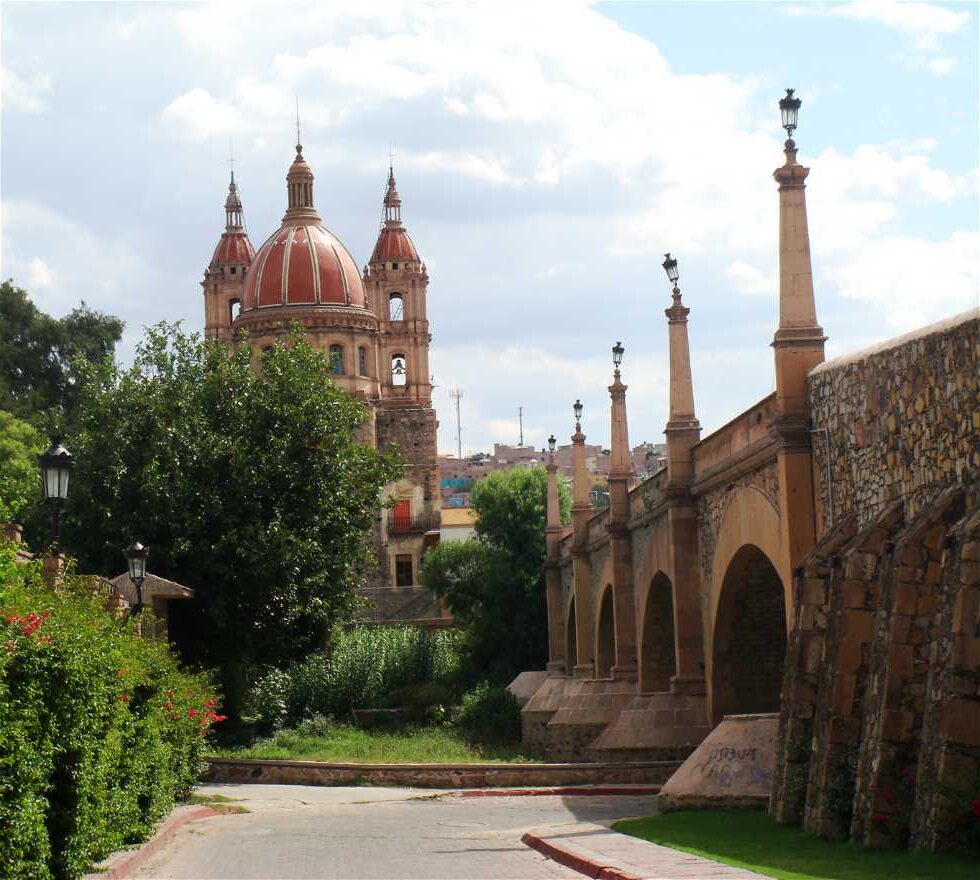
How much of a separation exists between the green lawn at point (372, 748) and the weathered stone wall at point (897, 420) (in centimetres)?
1475

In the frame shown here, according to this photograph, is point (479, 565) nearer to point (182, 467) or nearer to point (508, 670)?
point (508, 670)

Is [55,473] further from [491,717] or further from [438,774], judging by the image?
[491,717]

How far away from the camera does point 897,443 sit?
52.4 ft

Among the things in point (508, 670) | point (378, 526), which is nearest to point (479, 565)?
point (508, 670)

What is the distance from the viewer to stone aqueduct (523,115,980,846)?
13672 mm

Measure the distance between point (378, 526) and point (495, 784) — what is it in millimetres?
53233

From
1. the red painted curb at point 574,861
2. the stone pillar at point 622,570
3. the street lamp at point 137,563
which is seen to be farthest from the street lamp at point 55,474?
the stone pillar at point 622,570

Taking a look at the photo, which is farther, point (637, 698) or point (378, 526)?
point (378, 526)

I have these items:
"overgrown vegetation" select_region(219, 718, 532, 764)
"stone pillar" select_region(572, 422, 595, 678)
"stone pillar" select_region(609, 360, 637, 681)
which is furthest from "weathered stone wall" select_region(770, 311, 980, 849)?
"stone pillar" select_region(572, 422, 595, 678)

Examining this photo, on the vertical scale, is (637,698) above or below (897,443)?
below

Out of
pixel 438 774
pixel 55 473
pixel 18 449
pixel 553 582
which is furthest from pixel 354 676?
pixel 55 473

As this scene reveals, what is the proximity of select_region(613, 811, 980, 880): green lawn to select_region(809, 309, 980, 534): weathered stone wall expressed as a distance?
303 cm

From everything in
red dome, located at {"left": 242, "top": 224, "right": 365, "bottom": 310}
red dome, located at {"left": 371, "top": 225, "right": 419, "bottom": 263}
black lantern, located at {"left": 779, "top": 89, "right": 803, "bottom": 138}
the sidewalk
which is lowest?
the sidewalk

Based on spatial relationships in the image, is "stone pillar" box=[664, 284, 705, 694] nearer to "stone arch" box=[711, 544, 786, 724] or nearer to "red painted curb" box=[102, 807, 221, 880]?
"stone arch" box=[711, 544, 786, 724]
